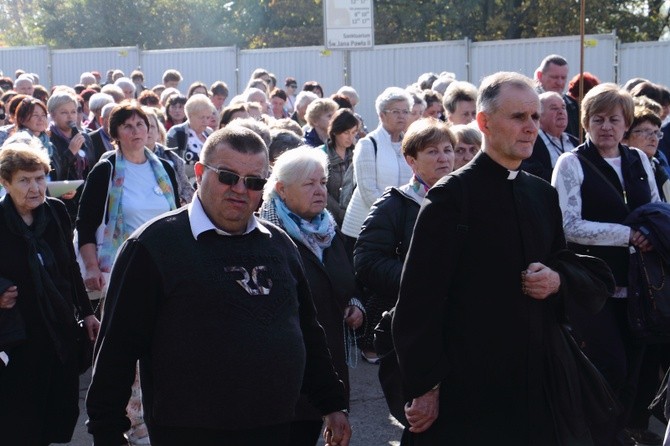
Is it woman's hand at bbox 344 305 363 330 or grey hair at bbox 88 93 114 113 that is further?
grey hair at bbox 88 93 114 113

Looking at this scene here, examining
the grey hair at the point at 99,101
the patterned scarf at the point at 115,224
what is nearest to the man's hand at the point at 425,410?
the patterned scarf at the point at 115,224

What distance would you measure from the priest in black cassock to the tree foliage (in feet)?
93.8

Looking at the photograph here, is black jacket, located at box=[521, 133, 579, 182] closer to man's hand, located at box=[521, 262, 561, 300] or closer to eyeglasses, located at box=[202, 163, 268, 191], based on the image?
man's hand, located at box=[521, 262, 561, 300]

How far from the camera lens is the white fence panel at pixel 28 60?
91.2 ft

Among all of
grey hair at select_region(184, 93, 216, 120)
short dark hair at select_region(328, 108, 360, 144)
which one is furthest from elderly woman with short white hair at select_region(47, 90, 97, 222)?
short dark hair at select_region(328, 108, 360, 144)

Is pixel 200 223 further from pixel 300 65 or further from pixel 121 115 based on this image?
pixel 300 65

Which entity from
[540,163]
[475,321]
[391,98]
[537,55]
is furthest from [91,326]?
[537,55]

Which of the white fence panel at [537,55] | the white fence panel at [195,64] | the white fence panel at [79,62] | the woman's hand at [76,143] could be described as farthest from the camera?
the white fence panel at [79,62]

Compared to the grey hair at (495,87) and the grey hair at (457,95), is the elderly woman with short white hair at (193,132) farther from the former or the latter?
the grey hair at (495,87)

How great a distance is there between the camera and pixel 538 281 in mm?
4020

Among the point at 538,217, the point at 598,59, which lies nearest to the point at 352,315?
the point at 538,217

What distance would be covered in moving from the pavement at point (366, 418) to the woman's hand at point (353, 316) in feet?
5.07

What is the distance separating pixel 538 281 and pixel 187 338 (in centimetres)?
A: 131

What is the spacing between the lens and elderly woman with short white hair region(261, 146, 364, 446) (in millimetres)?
5102
